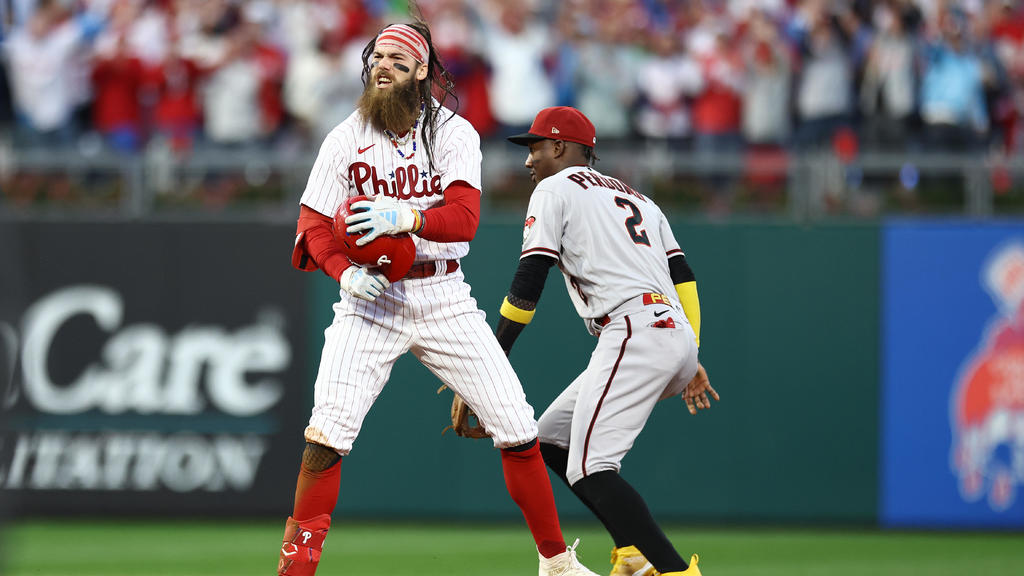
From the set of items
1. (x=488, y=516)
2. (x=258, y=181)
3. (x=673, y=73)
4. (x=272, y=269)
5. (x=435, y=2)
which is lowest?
(x=488, y=516)

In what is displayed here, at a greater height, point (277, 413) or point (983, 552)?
point (277, 413)

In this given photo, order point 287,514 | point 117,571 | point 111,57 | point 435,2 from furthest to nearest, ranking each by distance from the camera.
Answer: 1. point 435,2
2. point 111,57
3. point 287,514
4. point 117,571

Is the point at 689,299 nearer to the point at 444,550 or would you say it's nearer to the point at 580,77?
the point at 444,550

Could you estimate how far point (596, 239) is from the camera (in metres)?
→ 5.96

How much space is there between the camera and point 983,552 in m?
8.59

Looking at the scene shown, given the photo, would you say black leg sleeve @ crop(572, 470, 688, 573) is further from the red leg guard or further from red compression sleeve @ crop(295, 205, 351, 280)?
red compression sleeve @ crop(295, 205, 351, 280)

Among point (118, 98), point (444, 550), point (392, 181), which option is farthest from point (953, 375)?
point (118, 98)

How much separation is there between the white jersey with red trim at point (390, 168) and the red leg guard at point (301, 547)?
1268mm

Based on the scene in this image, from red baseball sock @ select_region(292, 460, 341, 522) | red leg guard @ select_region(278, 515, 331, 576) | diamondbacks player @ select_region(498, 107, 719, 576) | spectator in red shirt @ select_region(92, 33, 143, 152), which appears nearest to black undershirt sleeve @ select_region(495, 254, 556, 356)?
diamondbacks player @ select_region(498, 107, 719, 576)

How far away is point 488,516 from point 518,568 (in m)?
2.07

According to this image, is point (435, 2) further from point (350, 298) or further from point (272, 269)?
point (350, 298)

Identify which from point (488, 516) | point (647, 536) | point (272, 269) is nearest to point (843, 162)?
point (488, 516)

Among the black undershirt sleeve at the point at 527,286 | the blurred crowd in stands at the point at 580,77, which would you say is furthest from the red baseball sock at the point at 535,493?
the blurred crowd in stands at the point at 580,77

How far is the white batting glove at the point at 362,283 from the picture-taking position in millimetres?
5477
